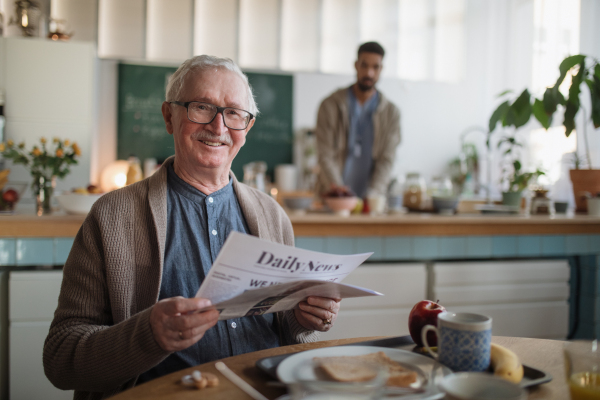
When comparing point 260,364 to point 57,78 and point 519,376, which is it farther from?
point 57,78

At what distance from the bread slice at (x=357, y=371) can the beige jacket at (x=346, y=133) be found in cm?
245

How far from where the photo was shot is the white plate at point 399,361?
629mm

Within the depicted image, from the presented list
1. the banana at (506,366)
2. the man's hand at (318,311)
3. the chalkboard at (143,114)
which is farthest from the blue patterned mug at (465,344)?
the chalkboard at (143,114)

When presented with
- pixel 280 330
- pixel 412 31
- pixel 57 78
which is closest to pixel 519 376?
pixel 280 330

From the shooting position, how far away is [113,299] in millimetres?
992

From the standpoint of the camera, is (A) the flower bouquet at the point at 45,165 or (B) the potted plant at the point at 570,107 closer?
(A) the flower bouquet at the point at 45,165

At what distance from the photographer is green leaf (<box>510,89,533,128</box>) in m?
2.62

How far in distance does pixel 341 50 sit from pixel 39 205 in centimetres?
417

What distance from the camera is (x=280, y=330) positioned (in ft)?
3.83

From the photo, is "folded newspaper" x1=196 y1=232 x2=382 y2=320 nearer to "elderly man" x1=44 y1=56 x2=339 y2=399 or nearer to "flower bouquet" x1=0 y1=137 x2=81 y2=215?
"elderly man" x1=44 y1=56 x2=339 y2=399

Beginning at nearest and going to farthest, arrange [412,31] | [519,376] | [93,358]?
[519,376]
[93,358]
[412,31]

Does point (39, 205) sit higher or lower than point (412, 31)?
lower

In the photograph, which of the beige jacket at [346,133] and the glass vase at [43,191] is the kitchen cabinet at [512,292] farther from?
the glass vase at [43,191]

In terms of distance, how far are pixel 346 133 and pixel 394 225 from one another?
4.03 ft
